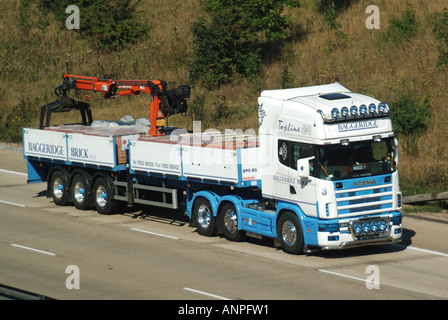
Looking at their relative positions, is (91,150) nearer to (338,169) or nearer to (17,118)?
(338,169)

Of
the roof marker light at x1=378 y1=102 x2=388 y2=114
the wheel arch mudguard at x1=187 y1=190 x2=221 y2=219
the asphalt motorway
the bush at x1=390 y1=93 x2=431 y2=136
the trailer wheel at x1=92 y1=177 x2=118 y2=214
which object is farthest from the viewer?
the bush at x1=390 y1=93 x2=431 y2=136

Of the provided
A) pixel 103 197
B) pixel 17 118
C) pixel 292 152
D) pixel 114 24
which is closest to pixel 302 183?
pixel 292 152

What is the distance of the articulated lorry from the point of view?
1736cm

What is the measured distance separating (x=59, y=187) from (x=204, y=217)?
6244 millimetres

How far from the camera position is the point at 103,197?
918 inches

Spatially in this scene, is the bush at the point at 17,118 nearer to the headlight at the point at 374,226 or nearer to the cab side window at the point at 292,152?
the cab side window at the point at 292,152

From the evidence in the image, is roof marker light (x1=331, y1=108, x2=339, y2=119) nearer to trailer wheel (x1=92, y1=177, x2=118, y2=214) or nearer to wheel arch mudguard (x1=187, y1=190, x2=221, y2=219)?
wheel arch mudguard (x1=187, y1=190, x2=221, y2=219)

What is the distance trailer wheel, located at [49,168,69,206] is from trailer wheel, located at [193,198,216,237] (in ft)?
18.1

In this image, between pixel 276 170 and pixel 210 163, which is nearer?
pixel 276 170

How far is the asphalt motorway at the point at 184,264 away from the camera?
15.2 metres

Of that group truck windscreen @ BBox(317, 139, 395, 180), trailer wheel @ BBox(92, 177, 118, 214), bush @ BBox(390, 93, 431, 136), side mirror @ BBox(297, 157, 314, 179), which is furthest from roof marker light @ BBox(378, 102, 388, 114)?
bush @ BBox(390, 93, 431, 136)

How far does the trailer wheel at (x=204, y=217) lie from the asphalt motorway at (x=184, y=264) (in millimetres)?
252

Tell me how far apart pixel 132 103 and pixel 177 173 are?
56.7ft

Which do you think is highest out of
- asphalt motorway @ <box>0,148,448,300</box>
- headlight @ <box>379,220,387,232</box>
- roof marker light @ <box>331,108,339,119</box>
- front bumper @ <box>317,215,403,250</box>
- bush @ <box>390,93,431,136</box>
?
roof marker light @ <box>331,108,339,119</box>
